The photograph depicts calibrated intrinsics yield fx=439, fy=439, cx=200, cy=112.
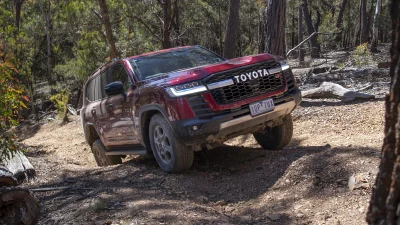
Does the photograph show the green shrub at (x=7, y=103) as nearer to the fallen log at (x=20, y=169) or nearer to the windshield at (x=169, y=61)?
the fallen log at (x=20, y=169)

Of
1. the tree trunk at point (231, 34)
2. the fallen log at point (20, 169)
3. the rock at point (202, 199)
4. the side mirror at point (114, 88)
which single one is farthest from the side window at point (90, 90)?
the tree trunk at point (231, 34)

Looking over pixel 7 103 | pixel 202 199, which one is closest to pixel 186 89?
pixel 202 199

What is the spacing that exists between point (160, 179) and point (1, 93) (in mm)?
2109

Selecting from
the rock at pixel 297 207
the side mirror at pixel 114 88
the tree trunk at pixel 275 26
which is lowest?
the rock at pixel 297 207

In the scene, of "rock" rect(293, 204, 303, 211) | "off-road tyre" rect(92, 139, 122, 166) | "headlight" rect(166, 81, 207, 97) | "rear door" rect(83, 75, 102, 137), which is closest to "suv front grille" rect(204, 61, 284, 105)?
"headlight" rect(166, 81, 207, 97)

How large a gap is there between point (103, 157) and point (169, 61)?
8.06 feet

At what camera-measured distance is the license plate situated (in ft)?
17.7

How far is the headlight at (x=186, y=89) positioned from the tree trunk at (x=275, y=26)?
248 inches

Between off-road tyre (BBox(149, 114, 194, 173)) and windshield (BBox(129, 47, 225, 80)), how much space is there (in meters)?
0.89

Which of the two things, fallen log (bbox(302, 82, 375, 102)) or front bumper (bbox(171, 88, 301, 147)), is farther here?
fallen log (bbox(302, 82, 375, 102))

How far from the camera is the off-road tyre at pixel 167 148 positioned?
5328 millimetres

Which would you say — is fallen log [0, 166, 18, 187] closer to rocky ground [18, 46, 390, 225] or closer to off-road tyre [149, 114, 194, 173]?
rocky ground [18, 46, 390, 225]

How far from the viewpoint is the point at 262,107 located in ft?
18.0

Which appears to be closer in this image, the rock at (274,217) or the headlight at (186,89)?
the rock at (274,217)
